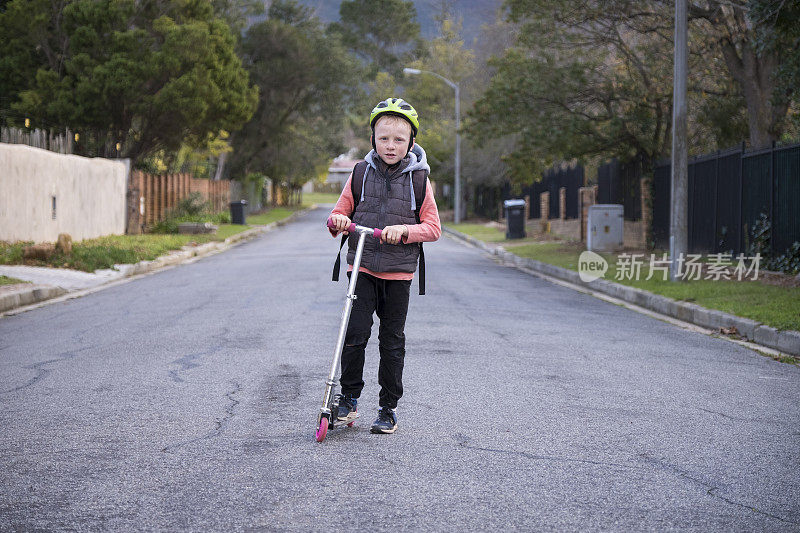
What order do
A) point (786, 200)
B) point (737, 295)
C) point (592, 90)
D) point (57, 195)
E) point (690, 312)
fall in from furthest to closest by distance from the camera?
point (592, 90)
point (57, 195)
point (786, 200)
point (737, 295)
point (690, 312)

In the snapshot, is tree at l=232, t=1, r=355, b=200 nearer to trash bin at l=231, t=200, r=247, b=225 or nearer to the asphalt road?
trash bin at l=231, t=200, r=247, b=225

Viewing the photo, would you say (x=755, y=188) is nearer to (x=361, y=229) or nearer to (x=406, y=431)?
(x=406, y=431)

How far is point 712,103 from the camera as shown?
22.1 meters

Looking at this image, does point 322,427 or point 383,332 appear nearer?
point 322,427

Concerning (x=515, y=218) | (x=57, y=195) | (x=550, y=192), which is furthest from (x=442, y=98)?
(x=57, y=195)

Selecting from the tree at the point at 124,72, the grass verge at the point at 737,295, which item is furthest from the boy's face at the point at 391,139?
the tree at the point at 124,72

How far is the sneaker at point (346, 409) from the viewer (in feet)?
17.9

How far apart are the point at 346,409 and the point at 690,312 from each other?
25.8 ft

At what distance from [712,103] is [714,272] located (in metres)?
7.29

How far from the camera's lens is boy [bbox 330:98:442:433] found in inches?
210

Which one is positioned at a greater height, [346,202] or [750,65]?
[750,65]

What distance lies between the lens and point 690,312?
480 inches

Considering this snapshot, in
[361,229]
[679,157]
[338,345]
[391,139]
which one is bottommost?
[338,345]

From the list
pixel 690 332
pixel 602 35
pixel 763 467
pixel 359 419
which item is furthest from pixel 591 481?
pixel 602 35
